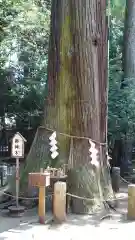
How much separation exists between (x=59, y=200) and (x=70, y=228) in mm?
540

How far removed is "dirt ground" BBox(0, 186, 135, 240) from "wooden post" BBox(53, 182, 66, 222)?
0.60 feet

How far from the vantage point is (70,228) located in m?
6.63

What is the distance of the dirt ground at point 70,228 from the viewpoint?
6188mm

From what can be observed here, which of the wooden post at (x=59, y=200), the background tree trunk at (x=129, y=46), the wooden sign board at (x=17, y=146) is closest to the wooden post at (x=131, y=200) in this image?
the wooden post at (x=59, y=200)

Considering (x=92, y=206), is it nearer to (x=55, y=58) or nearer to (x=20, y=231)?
(x=20, y=231)

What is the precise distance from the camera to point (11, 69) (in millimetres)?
15969

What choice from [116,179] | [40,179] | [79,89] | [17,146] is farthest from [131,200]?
[116,179]

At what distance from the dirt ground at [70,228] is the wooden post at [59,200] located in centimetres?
18

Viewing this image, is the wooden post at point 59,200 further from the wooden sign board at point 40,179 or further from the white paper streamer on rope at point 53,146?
the white paper streamer on rope at point 53,146

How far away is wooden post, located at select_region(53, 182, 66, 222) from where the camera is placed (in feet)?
22.4

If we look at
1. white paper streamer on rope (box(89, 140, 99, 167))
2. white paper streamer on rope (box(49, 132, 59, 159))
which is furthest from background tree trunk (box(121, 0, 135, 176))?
white paper streamer on rope (box(49, 132, 59, 159))

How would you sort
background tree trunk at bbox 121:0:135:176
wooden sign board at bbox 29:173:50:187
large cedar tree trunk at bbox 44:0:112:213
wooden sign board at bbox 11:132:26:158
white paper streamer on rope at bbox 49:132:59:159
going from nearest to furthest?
wooden sign board at bbox 29:173:50:187 < wooden sign board at bbox 11:132:26:158 < white paper streamer on rope at bbox 49:132:59:159 < large cedar tree trunk at bbox 44:0:112:213 < background tree trunk at bbox 121:0:135:176

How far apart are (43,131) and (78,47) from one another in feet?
6.78

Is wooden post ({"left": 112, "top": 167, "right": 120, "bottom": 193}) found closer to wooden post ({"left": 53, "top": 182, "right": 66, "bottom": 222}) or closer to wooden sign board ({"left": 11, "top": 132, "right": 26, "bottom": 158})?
wooden post ({"left": 53, "top": 182, "right": 66, "bottom": 222})
